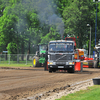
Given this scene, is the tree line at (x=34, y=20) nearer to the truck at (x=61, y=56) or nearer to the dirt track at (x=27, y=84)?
the truck at (x=61, y=56)

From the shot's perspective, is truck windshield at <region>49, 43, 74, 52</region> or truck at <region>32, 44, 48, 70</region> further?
truck at <region>32, 44, 48, 70</region>

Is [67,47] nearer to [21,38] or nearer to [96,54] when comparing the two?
[96,54]

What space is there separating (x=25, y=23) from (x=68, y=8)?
12650 millimetres

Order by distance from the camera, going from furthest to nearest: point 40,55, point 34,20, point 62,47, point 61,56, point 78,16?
point 78,16 → point 34,20 → point 40,55 → point 62,47 → point 61,56

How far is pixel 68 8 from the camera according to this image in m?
59.8

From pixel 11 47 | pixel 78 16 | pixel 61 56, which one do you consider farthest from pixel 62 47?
pixel 78 16

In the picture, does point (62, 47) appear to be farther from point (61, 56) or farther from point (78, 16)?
point (78, 16)

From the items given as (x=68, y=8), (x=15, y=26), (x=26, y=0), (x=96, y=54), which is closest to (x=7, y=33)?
(x=15, y=26)

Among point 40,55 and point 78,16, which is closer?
point 40,55

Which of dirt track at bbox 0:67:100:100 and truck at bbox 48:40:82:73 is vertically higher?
truck at bbox 48:40:82:73

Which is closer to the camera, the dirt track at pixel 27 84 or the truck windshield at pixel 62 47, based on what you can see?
the dirt track at pixel 27 84

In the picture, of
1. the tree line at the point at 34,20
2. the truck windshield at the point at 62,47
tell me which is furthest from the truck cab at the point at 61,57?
the tree line at the point at 34,20

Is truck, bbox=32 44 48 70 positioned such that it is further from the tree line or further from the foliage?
the foliage

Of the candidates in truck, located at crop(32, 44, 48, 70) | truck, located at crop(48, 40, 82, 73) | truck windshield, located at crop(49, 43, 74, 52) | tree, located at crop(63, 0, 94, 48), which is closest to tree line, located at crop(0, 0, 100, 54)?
tree, located at crop(63, 0, 94, 48)
